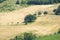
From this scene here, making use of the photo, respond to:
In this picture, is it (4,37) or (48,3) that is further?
(48,3)

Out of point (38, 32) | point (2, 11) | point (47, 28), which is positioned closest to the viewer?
point (38, 32)

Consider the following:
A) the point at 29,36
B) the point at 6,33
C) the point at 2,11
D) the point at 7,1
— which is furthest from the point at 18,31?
the point at 7,1

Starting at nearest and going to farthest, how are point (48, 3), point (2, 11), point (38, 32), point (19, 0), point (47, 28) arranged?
1. point (38, 32)
2. point (47, 28)
3. point (2, 11)
4. point (48, 3)
5. point (19, 0)

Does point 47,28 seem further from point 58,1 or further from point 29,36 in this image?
point 58,1

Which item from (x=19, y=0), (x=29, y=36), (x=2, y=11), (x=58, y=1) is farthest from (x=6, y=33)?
(x=19, y=0)

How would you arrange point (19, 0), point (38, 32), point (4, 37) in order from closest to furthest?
point (4, 37), point (38, 32), point (19, 0)

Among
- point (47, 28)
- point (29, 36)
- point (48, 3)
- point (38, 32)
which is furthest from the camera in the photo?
point (48, 3)

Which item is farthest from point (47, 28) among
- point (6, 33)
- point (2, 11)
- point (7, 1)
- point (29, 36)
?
point (7, 1)

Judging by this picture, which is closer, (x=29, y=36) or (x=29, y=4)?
(x=29, y=36)

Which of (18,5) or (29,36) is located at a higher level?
(29,36)

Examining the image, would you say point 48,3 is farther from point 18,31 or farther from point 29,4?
point 18,31
